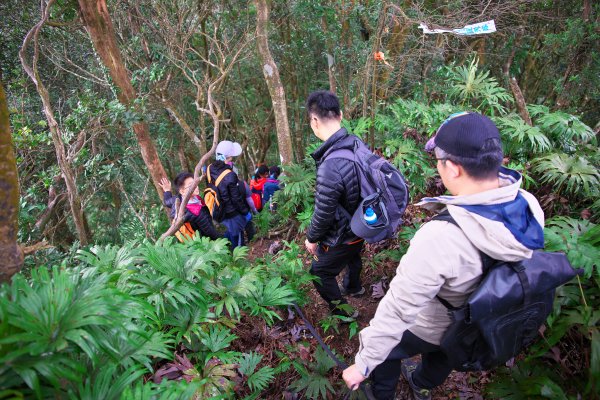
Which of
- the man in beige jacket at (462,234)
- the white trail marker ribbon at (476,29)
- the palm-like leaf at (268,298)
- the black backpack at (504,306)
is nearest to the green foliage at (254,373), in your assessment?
the palm-like leaf at (268,298)

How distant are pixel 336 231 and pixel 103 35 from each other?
4.87 meters

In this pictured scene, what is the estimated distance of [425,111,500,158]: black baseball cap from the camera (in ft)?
5.27

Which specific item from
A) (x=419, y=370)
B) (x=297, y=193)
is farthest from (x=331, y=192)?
(x=297, y=193)

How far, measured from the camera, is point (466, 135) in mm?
1620

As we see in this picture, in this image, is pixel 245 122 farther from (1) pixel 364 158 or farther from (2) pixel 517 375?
(2) pixel 517 375

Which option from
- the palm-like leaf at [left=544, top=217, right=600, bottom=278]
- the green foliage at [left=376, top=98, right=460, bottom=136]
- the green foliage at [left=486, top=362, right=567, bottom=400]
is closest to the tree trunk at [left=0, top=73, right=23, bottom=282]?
the green foliage at [left=486, top=362, right=567, bottom=400]

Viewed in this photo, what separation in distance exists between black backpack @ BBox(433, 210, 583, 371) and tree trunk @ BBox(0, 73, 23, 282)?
191cm

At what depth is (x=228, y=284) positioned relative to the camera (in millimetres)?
2912

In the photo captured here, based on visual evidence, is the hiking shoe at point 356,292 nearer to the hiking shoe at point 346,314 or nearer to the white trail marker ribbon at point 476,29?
the hiking shoe at point 346,314

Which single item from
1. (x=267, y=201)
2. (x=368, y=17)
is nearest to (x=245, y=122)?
Answer: (x=267, y=201)

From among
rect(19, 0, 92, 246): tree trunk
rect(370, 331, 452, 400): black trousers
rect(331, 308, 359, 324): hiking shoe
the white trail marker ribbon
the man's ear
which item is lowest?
rect(331, 308, 359, 324): hiking shoe

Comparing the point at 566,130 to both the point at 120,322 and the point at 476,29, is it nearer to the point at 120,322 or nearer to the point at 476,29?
the point at 476,29

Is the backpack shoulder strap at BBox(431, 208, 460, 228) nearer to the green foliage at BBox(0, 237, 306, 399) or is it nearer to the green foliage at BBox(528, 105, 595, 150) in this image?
the green foliage at BBox(0, 237, 306, 399)

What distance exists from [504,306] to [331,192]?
155 centimetres
